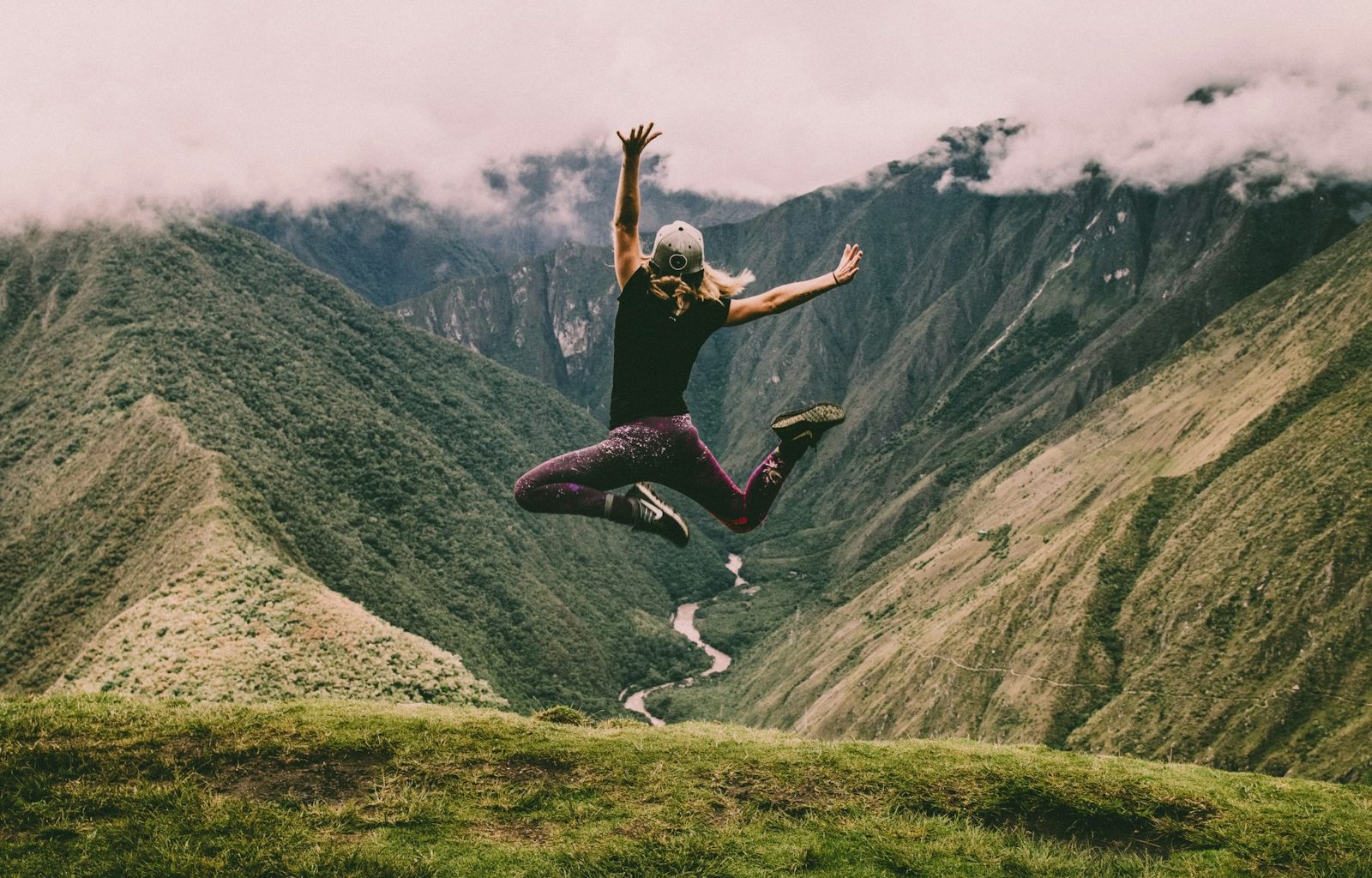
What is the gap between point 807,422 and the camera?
8.68m

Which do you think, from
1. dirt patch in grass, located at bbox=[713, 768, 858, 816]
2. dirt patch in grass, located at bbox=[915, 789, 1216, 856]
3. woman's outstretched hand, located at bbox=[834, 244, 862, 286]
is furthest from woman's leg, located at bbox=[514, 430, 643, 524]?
dirt patch in grass, located at bbox=[915, 789, 1216, 856]

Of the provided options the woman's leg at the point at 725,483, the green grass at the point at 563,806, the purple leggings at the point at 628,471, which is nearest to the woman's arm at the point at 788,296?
the purple leggings at the point at 628,471

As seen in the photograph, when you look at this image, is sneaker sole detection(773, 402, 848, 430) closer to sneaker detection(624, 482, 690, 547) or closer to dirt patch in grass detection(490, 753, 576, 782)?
sneaker detection(624, 482, 690, 547)

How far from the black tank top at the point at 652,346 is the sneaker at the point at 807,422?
1.00 m

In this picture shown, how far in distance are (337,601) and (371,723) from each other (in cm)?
6005

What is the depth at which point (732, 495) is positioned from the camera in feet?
29.9

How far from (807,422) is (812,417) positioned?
9cm

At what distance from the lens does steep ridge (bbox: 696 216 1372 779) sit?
81.8 meters

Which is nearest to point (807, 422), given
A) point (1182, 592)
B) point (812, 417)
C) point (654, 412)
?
point (812, 417)

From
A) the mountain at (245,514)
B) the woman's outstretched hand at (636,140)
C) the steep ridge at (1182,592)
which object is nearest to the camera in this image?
the woman's outstretched hand at (636,140)

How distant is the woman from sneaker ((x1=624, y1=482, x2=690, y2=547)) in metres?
0.01

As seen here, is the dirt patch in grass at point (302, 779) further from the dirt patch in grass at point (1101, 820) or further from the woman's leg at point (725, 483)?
the dirt patch in grass at point (1101, 820)

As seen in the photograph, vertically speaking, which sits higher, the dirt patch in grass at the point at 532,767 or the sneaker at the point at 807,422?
the sneaker at the point at 807,422

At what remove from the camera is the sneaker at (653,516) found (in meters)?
8.63
